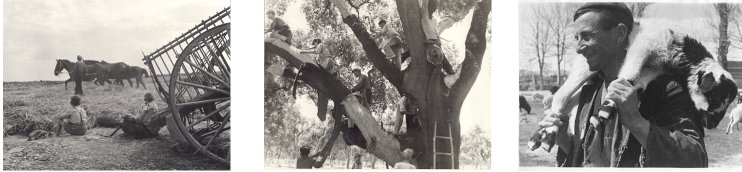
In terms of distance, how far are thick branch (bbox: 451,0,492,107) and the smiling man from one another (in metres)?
0.57

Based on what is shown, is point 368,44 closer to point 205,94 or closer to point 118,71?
point 205,94

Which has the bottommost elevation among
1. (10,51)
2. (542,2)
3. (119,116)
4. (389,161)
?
(389,161)

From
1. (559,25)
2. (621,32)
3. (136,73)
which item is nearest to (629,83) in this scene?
(621,32)

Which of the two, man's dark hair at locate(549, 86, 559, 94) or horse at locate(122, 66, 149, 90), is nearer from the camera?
horse at locate(122, 66, 149, 90)

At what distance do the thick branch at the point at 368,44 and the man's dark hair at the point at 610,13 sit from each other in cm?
126

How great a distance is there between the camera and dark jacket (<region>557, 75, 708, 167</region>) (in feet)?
15.8

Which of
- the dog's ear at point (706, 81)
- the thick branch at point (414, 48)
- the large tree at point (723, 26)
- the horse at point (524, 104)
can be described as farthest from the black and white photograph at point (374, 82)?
the large tree at point (723, 26)

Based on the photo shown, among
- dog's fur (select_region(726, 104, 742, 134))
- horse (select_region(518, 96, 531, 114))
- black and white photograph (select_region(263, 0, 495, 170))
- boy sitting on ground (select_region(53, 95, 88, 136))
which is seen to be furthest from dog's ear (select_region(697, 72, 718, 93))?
boy sitting on ground (select_region(53, 95, 88, 136))

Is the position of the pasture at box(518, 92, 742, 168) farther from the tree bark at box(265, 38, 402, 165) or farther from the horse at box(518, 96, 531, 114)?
the tree bark at box(265, 38, 402, 165)

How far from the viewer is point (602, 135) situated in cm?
487

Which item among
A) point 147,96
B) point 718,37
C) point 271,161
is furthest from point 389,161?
point 718,37

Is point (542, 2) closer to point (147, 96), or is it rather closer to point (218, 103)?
point (218, 103)

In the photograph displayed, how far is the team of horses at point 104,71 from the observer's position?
4773 mm

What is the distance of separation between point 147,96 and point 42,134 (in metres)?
0.73
